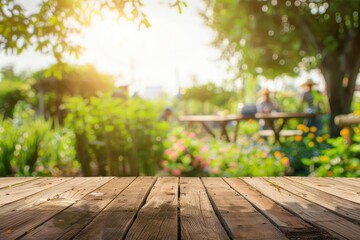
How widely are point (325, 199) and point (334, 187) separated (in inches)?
16.7

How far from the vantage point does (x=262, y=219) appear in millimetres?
1494

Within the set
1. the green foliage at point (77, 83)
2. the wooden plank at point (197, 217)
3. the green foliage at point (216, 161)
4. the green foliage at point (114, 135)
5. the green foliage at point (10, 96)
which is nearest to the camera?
the wooden plank at point (197, 217)

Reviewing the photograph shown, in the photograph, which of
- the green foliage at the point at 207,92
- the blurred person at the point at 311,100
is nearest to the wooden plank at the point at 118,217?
the blurred person at the point at 311,100

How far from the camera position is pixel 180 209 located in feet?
5.52

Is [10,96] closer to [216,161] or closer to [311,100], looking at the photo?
[311,100]

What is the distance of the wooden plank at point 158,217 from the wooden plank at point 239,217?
8.1 inches

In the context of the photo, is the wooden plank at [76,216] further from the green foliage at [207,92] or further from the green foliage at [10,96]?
the green foliage at [207,92]

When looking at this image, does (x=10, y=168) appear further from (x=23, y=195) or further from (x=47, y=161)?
(x=23, y=195)

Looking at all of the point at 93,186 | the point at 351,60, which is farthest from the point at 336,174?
the point at 351,60

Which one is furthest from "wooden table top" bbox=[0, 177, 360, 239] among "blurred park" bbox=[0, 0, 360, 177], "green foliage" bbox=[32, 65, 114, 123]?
"green foliage" bbox=[32, 65, 114, 123]

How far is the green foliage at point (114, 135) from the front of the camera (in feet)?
16.0

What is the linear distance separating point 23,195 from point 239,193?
1.25 m

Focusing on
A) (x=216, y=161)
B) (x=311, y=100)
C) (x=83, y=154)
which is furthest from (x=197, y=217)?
(x=311, y=100)

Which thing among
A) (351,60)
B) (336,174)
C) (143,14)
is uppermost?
(351,60)
